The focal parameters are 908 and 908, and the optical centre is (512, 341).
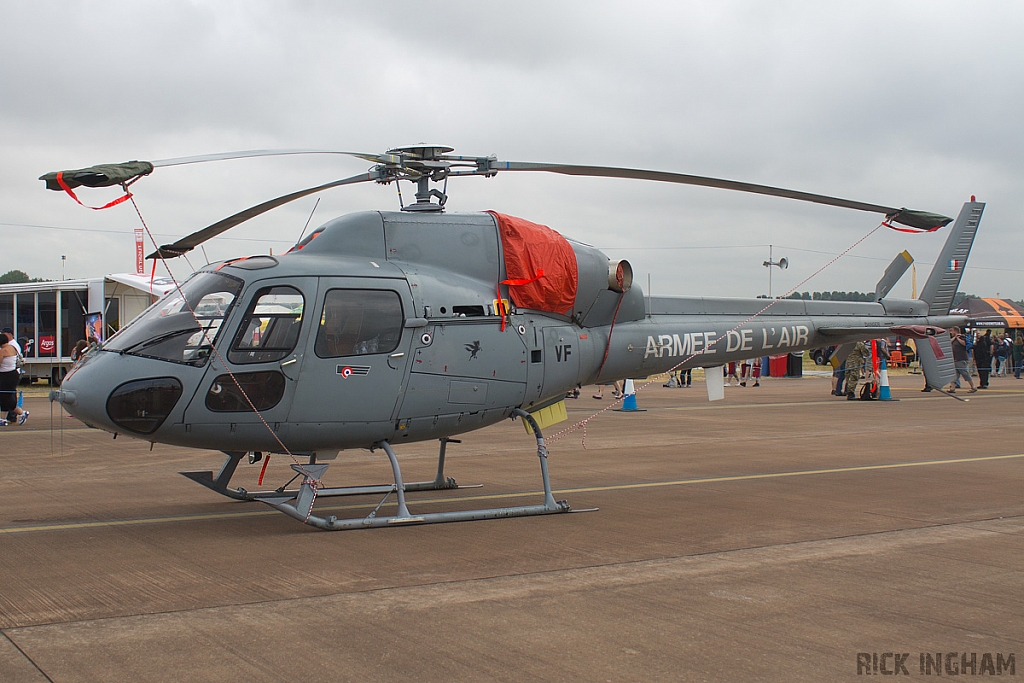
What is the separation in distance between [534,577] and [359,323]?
2.95 m

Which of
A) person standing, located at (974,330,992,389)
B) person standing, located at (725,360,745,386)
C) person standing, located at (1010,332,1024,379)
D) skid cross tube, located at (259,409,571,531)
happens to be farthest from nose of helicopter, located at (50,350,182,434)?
person standing, located at (1010,332,1024,379)

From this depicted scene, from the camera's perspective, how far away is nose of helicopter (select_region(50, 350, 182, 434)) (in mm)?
7504

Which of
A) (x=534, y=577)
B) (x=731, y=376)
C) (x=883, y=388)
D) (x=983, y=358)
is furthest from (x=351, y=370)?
(x=731, y=376)

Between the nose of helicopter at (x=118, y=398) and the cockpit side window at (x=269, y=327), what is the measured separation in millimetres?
622

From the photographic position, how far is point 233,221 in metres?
8.85

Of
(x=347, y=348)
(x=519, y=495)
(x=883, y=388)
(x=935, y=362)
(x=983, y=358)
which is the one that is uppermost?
(x=347, y=348)

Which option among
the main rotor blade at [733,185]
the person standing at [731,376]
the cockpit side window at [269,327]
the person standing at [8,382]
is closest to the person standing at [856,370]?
the person standing at [731,376]

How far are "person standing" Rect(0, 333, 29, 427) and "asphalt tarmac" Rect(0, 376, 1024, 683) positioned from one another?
21.5 feet

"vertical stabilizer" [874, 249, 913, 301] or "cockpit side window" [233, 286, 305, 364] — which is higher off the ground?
"vertical stabilizer" [874, 249, 913, 301]

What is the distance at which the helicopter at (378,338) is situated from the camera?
7691mm

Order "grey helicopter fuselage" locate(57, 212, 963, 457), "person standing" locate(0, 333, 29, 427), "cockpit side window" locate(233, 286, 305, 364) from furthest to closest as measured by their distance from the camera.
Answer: "person standing" locate(0, 333, 29, 427) → "cockpit side window" locate(233, 286, 305, 364) → "grey helicopter fuselage" locate(57, 212, 963, 457)

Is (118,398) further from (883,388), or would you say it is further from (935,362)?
(883,388)

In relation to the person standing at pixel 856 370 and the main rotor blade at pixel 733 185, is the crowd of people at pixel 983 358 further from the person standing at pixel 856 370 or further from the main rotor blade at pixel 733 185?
the main rotor blade at pixel 733 185

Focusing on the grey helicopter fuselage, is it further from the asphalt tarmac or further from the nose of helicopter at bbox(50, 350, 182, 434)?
the asphalt tarmac
